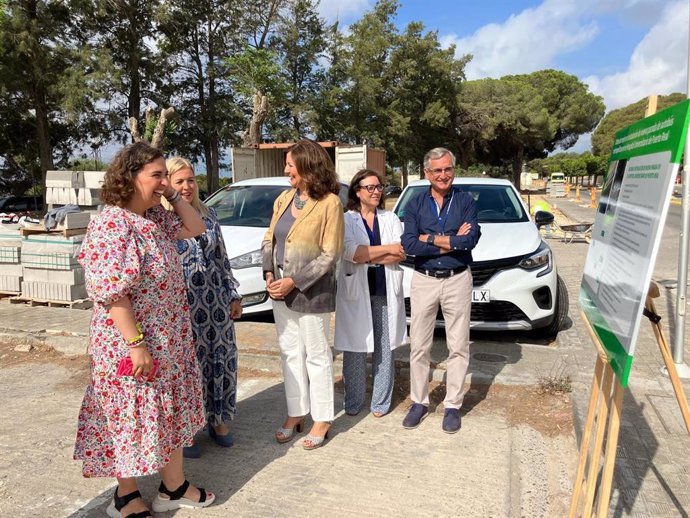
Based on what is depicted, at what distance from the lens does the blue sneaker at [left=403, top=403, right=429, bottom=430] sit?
12.1 feet

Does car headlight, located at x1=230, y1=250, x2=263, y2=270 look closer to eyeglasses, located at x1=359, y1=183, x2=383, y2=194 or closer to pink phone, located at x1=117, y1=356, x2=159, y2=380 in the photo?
eyeglasses, located at x1=359, y1=183, x2=383, y2=194

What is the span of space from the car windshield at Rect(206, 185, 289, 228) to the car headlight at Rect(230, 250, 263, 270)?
68 cm

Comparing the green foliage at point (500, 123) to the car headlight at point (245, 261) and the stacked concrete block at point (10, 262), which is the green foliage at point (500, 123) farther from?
the car headlight at point (245, 261)

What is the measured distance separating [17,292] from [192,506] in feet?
18.7

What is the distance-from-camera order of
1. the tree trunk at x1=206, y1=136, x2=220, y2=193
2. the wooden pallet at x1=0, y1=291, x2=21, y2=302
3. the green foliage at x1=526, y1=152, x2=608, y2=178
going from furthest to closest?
the green foliage at x1=526, y1=152, x2=608, y2=178, the tree trunk at x1=206, y1=136, x2=220, y2=193, the wooden pallet at x1=0, y1=291, x2=21, y2=302

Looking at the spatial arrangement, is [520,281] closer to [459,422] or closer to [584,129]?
Result: [459,422]

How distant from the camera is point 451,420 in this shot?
3615 millimetres

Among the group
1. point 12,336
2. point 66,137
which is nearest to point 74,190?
point 12,336

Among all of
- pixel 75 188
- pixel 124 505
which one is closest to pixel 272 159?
pixel 75 188

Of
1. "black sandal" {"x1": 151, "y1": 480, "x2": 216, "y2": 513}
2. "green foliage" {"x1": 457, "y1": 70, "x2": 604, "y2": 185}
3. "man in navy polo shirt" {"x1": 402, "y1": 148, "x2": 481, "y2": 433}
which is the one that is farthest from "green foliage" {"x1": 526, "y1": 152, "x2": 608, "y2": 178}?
"black sandal" {"x1": 151, "y1": 480, "x2": 216, "y2": 513}

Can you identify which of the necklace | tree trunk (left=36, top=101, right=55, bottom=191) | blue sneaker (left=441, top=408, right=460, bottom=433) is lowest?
blue sneaker (left=441, top=408, right=460, bottom=433)

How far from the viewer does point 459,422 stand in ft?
11.9

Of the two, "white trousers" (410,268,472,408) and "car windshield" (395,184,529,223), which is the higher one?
"car windshield" (395,184,529,223)

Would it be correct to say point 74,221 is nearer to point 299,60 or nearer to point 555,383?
point 555,383
